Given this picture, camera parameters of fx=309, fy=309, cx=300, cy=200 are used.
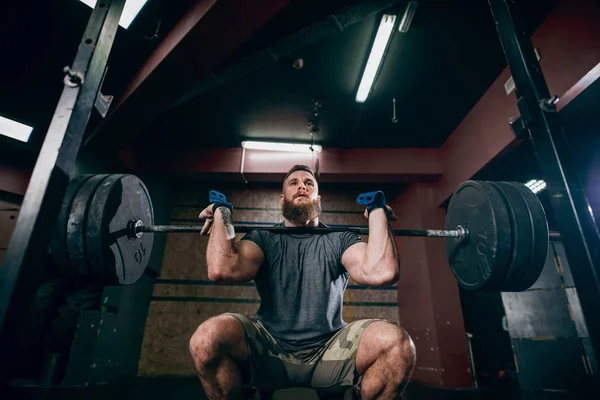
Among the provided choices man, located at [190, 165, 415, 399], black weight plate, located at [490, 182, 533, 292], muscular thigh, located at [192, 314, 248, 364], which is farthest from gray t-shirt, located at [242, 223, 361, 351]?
black weight plate, located at [490, 182, 533, 292]

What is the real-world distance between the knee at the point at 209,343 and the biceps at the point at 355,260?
67 centimetres

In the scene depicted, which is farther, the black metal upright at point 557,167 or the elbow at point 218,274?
the elbow at point 218,274

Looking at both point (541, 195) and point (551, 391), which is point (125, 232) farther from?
point (541, 195)

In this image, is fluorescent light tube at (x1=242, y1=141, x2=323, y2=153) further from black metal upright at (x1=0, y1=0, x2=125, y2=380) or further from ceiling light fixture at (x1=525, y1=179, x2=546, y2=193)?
black metal upright at (x1=0, y1=0, x2=125, y2=380)

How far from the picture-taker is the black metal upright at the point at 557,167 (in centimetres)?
91

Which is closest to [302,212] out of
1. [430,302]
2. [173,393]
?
[173,393]

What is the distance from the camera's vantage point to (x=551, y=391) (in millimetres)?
3084

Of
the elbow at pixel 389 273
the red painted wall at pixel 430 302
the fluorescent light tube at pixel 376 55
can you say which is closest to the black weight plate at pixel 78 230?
the elbow at pixel 389 273

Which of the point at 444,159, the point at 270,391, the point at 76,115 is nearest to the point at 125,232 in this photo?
the point at 76,115

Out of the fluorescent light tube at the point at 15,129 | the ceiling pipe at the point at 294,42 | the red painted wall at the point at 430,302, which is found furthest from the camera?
the red painted wall at the point at 430,302

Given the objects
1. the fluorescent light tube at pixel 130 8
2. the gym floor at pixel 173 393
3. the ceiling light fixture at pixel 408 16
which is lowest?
the gym floor at pixel 173 393

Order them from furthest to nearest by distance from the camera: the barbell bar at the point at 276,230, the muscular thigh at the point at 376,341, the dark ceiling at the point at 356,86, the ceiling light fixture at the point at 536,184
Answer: the ceiling light fixture at the point at 536,184, the dark ceiling at the point at 356,86, the barbell bar at the point at 276,230, the muscular thigh at the point at 376,341

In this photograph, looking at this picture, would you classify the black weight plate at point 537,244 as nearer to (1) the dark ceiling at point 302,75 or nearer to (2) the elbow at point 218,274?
(2) the elbow at point 218,274

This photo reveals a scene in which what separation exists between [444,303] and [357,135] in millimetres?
2257
